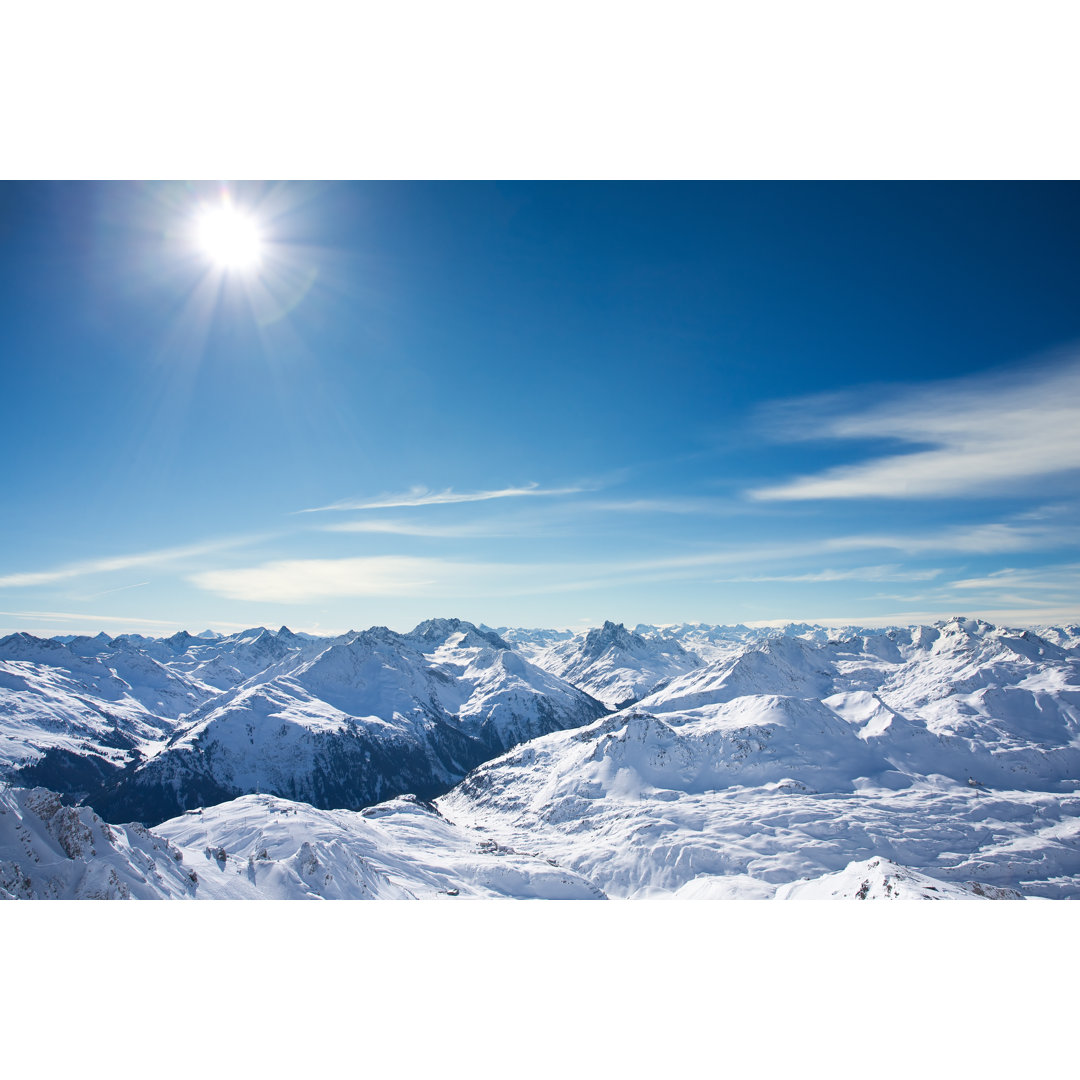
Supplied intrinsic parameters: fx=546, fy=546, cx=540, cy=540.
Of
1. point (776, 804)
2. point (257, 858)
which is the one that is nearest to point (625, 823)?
point (776, 804)

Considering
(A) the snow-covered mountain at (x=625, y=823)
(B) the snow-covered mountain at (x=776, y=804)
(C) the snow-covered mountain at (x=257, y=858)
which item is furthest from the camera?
(B) the snow-covered mountain at (x=776, y=804)

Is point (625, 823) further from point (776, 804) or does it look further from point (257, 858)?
point (257, 858)

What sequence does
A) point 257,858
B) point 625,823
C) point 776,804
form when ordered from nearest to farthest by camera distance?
point 257,858
point 625,823
point 776,804

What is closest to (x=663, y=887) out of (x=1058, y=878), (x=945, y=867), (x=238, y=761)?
(x=945, y=867)

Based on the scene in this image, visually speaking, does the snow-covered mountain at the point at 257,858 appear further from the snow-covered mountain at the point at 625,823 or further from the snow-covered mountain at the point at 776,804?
the snow-covered mountain at the point at 776,804

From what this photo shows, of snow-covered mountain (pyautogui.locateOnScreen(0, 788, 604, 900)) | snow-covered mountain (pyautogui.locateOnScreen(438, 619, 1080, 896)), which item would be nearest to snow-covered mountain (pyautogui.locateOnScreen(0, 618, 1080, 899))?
snow-covered mountain (pyautogui.locateOnScreen(0, 788, 604, 900))

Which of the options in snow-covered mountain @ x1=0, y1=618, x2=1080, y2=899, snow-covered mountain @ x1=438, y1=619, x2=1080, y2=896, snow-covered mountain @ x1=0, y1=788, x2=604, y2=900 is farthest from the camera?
snow-covered mountain @ x1=438, y1=619, x2=1080, y2=896

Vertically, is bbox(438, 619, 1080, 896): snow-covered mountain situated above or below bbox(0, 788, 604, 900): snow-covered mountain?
below

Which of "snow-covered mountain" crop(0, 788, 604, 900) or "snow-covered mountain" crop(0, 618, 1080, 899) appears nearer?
"snow-covered mountain" crop(0, 788, 604, 900)

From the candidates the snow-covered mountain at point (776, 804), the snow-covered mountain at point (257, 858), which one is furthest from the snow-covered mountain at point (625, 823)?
the snow-covered mountain at point (776, 804)

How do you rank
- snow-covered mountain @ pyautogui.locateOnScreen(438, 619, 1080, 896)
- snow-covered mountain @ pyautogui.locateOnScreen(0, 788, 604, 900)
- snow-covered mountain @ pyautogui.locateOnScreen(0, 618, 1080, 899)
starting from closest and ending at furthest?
1. snow-covered mountain @ pyautogui.locateOnScreen(0, 788, 604, 900)
2. snow-covered mountain @ pyautogui.locateOnScreen(0, 618, 1080, 899)
3. snow-covered mountain @ pyautogui.locateOnScreen(438, 619, 1080, 896)

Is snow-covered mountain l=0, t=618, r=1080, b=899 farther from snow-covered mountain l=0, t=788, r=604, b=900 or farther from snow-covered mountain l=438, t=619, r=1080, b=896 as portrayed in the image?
snow-covered mountain l=438, t=619, r=1080, b=896
